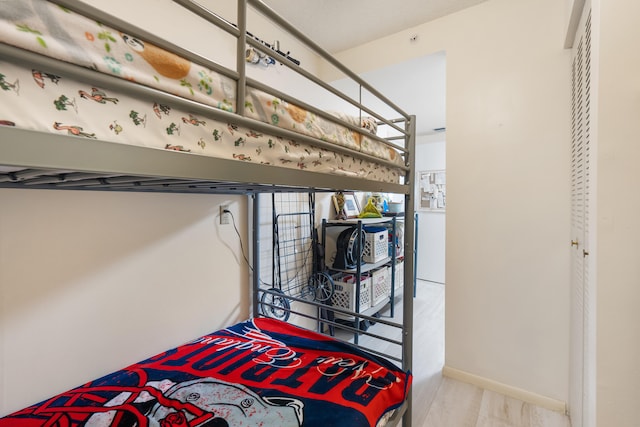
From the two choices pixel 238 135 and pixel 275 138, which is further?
pixel 275 138

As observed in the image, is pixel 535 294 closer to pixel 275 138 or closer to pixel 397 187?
pixel 397 187

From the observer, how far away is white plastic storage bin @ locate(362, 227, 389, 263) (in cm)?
277

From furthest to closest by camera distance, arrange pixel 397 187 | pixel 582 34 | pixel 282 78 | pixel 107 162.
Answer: pixel 282 78 → pixel 397 187 → pixel 582 34 → pixel 107 162

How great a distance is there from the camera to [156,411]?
3.43 feet

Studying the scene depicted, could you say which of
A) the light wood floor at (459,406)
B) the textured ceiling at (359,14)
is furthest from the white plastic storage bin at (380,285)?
the textured ceiling at (359,14)

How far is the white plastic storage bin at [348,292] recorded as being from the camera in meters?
2.50

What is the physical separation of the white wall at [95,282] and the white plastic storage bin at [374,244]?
58.7 inches

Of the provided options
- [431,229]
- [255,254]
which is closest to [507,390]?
[255,254]

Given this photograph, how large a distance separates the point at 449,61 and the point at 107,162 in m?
2.19

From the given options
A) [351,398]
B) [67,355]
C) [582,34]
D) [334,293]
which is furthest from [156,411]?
[582,34]

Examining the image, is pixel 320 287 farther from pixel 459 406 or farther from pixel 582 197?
pixel 582 197

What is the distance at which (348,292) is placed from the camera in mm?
2512

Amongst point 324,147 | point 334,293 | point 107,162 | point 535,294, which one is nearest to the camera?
point 107,162

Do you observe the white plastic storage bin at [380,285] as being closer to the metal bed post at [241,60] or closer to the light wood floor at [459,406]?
the light wood floor at [459,406]
